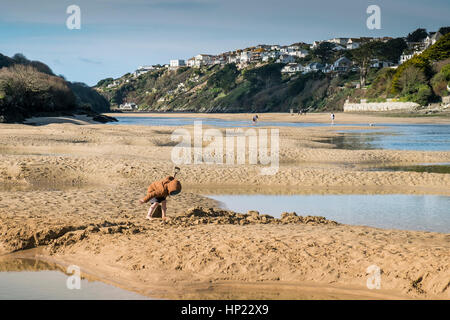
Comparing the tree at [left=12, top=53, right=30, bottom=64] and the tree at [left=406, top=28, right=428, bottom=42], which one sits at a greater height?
the tree at [left=406, top=28, right=428, bottom=42]

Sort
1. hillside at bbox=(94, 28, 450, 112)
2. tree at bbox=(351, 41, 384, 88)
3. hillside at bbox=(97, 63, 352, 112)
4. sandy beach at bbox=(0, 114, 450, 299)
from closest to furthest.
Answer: sandy beach at bbox=(0, 114, 450, 299), hillside at bbox=(94, 28, 450, 112), tree at bbox=(351, 41, 384, 88), hillside at bbox=(97, 63, 352, 112)

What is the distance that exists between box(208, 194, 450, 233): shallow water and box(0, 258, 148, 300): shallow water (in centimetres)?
649

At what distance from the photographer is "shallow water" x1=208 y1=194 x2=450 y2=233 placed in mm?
12891

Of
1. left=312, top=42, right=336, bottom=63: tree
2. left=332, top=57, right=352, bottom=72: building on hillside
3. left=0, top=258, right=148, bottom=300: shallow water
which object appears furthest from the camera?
left=312, top=42, right=336, bottom=63: tree

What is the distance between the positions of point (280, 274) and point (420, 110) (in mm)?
80348

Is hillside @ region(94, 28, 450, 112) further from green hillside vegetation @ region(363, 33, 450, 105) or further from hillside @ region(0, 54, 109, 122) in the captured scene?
hillside @ region(0, 54, 109, 122)

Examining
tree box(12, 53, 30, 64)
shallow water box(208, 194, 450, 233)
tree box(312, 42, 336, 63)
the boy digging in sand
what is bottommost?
shallow water box(208, 194, 450, 233)

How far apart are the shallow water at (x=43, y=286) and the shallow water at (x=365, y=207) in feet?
21.3

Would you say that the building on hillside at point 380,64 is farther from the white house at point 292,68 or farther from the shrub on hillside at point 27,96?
the shrub on hillside at point 27,96

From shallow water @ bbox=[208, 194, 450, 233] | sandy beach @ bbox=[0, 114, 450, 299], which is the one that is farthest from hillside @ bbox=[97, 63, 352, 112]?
sandy beach @ bbox=[0, 114, 450, 299]

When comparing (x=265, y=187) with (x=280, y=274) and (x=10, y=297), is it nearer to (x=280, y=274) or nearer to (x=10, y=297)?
(x=280, y=274)

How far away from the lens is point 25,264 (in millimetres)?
9188

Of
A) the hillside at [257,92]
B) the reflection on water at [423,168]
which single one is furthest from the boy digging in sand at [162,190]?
the hillside at [257,92]
